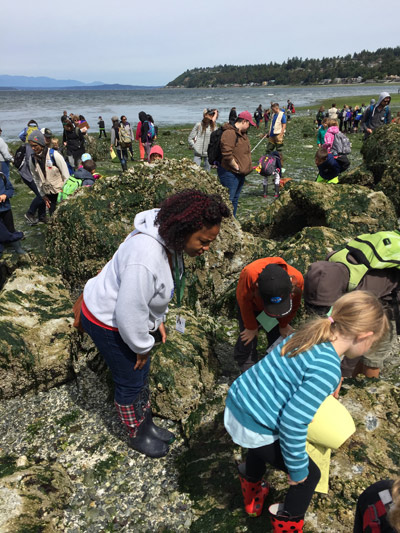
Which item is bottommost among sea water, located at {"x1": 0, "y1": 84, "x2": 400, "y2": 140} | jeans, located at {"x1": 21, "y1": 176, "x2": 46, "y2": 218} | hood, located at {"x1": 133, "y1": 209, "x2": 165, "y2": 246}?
jeans, located at {"x1": 21, "y1": 176, "x2": 46, "y2": 218}

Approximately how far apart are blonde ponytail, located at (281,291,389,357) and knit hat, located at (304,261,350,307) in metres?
0.99

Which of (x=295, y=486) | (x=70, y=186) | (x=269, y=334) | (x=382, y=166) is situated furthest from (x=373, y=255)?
(x=382, y=166)

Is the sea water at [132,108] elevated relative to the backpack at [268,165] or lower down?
elevated

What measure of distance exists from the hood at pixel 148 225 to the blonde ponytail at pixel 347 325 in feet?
3.38

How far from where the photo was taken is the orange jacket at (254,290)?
3.22m

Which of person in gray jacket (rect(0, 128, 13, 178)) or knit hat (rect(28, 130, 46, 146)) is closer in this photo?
knit hat (rect(28, 130, 46, 146))

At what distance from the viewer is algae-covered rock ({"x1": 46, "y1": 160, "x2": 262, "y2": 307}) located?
17.4 ft

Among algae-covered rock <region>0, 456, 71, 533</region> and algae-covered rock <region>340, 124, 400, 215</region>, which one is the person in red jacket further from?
algae-covered rock <region>340, 124, 400, 215</region>

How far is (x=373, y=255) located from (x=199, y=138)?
6.77 metres

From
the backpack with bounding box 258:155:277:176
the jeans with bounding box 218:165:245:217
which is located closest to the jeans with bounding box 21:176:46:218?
the jeans with bounding box 218:165:245:217

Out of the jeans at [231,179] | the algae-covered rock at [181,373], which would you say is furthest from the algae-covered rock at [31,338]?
the jeans at [231,179]

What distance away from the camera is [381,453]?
2660 millimetres

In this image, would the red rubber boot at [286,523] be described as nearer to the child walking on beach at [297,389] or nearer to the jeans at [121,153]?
the child walking on beach at [297,389]

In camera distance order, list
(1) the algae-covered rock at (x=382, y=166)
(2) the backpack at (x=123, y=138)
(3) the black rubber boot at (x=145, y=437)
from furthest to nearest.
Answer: (2) the backpack at (x=123, y=138), (1) the algae-covered rock at (x=382, y=166), (3) the black rubber boot at (x=145, y=437)
